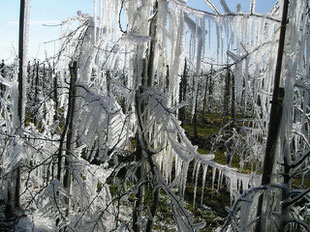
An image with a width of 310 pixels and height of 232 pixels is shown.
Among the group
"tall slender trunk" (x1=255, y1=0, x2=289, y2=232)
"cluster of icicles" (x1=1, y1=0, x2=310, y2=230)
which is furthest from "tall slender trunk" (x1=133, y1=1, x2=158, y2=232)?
"tall slender trunk" (x1=255, y1=0, x2=289, y2=232)

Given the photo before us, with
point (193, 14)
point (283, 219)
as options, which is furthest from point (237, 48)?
point (283, 219)

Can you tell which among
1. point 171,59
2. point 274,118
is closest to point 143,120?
point 171,59

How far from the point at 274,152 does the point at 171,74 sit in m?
1.03

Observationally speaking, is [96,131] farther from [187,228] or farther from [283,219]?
[283,219]

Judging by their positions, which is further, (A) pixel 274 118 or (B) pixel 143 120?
(B) pixel 143 120

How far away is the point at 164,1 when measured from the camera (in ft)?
6.59

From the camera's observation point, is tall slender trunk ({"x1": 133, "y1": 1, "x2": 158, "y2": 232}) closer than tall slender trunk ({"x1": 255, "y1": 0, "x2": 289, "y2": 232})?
No

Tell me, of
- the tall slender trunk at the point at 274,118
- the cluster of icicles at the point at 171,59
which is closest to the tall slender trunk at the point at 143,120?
the cluster of icicles at the point at 171,59

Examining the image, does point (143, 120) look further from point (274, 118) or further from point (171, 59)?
point (274, 118)

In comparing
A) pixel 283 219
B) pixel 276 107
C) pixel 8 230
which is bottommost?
pixel 8 230

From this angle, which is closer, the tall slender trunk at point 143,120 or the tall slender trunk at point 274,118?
the tall slender trunk at point 274,118

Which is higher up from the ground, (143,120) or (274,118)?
(274,118)

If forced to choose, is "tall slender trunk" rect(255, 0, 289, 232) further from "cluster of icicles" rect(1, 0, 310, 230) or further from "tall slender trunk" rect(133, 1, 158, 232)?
"tall slender trunk" rect(133, 1, 158, 232)

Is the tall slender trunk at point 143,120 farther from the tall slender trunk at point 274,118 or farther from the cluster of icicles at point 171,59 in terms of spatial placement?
the tall slender trunk at point 274,118
